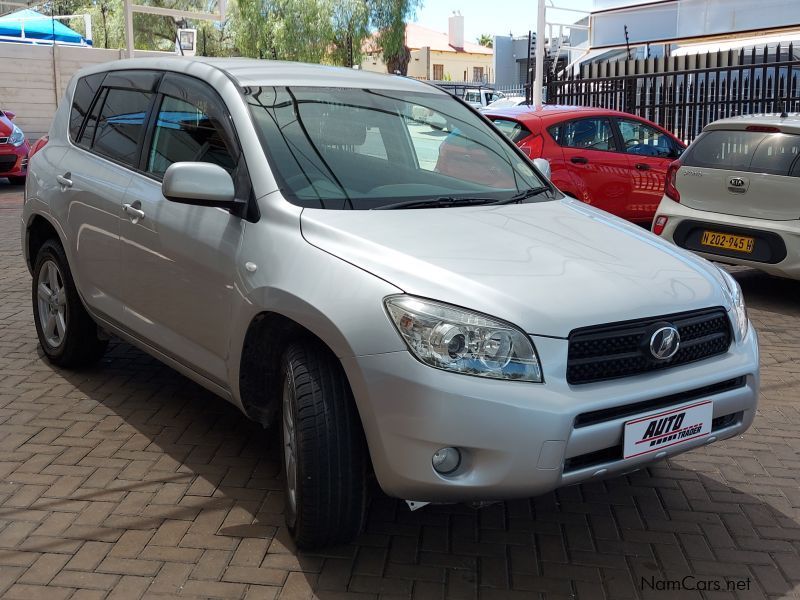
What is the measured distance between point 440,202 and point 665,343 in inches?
45.1

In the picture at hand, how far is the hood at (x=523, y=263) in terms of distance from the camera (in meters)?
3.11

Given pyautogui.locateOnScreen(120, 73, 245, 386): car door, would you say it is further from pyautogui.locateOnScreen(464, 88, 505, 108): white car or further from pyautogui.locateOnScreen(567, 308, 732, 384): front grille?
pyautogui.locateOnScreen(464, 88, 505, 108): white car

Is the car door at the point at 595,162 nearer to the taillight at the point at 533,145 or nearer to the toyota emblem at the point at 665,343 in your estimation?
the taillight at the point at 533,145

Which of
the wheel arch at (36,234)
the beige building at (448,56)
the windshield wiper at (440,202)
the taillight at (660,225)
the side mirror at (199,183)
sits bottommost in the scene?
the taillight at (660,225)

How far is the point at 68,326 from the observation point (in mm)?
5398

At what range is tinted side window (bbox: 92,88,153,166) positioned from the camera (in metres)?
4.71

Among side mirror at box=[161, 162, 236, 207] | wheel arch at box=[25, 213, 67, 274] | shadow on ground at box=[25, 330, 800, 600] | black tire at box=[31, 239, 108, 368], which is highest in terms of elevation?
side mirror at box=[161, 162, 236, 207]

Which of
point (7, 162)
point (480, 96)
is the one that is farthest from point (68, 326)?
point (480, 96)

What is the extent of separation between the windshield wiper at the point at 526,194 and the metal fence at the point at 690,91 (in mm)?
9450

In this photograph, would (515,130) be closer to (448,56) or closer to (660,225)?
(660,225)

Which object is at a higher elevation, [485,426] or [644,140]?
[644,140]

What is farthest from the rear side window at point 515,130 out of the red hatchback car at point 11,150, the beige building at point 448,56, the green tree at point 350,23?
the beige building at point 448,56

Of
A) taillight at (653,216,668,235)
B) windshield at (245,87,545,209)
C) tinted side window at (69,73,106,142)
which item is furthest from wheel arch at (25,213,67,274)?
taillight at (653,216,668,235)

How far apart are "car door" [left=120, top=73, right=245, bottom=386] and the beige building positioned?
3310 inches
